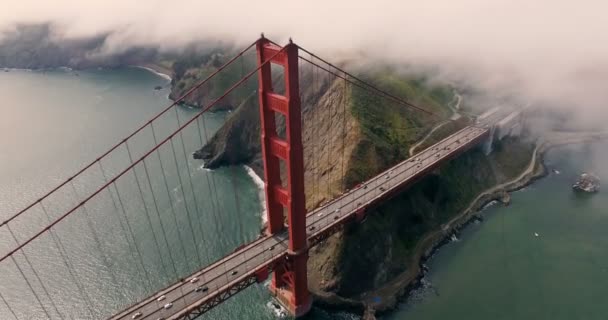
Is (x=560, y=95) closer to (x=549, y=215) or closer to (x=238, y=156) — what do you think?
(x=549, y=215)

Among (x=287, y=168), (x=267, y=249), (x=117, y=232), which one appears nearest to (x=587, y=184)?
(x=267, y=249)

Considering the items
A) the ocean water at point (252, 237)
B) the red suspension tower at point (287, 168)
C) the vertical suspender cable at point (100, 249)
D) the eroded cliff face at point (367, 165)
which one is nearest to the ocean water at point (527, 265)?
the ocean water at point (252, 237)

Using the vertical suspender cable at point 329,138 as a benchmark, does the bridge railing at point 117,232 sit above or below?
below

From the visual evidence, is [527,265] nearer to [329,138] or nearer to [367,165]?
[367,165]

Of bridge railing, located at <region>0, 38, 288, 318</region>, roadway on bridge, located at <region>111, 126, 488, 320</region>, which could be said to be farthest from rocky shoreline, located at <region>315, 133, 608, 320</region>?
bridge railing, located at <region>0, 38, 288, 318</region>

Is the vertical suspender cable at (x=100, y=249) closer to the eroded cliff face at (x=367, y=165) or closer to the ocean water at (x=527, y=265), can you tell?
the eroded cliff face at (x=367, y=165)

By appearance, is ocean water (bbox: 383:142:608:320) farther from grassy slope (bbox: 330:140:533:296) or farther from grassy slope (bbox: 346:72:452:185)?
grassy slope (bbox: 346:72:452:185)

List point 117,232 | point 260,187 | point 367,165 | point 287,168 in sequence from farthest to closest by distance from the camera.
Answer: point 260,187 → point 367,165 → point 117,232 → point 287,168
